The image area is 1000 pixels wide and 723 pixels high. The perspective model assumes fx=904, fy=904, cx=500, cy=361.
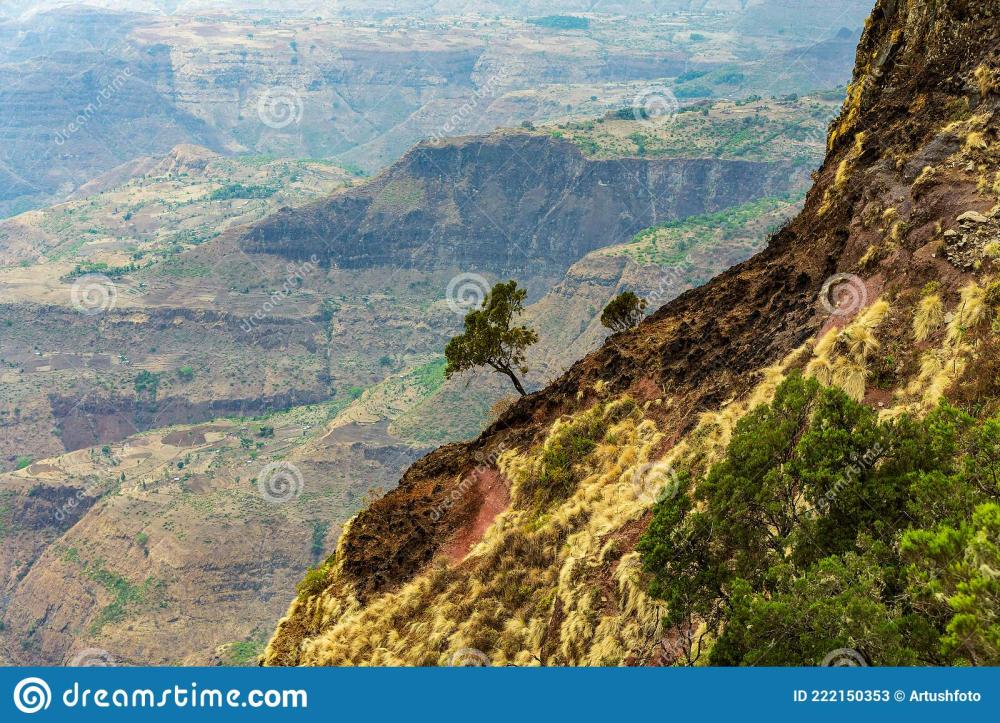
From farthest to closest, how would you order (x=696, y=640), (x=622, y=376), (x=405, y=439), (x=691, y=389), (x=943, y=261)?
(x=405, y=439) → (x=622, y=376) → (x=691, y=389) → (x=943, y=261) → (x=696, y=640)

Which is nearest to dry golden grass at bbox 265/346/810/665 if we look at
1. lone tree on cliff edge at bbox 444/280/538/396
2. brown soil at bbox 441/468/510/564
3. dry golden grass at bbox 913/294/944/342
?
brown soil at bbox 441/468/510/564

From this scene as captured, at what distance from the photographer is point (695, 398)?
33750 mm

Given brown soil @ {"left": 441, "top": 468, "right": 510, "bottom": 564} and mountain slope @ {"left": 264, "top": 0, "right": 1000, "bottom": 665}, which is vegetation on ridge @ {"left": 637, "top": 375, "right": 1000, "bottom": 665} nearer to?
mountain slope @ {"left": 264, "top": 0, "right": 1000, "bottom": 665}

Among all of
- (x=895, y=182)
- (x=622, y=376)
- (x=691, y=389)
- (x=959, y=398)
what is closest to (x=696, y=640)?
(x=959, y=398)

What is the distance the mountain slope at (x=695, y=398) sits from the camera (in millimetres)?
25594

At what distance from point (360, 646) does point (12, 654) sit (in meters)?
151

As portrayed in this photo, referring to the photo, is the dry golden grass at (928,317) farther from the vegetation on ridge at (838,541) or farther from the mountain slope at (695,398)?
the vegetation on ridge at (838,541)

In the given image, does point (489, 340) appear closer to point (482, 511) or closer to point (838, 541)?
point (482, 511)

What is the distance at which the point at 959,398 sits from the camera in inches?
918

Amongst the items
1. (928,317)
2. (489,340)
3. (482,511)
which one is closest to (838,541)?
(928,317)

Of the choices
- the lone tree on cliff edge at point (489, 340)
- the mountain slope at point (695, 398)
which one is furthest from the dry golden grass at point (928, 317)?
the lone tree on cliff edge at point (489, 340)

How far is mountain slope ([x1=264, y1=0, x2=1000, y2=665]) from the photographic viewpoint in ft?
84.0

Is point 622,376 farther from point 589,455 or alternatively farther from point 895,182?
point 895,182

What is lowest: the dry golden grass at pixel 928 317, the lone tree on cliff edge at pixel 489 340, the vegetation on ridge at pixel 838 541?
the lone tree on cliff edge at pixel 489 340
